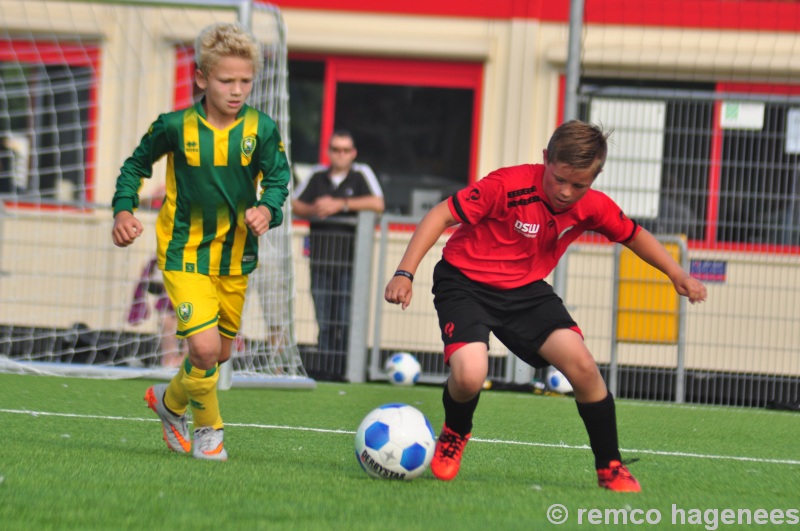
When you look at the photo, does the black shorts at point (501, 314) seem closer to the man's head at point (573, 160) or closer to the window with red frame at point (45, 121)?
the man's head at point (573, 160)

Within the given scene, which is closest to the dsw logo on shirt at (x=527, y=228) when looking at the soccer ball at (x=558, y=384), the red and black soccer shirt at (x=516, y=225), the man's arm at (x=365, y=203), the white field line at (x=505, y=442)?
the red and black soccer shirt at (x=516, y=225)

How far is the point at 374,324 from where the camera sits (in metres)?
10.3

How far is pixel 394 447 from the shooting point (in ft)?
14.7

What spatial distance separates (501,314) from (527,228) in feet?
1.15

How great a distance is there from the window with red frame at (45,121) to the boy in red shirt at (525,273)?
24.6 feet

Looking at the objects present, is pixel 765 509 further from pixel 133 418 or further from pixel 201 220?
pixel 133 418

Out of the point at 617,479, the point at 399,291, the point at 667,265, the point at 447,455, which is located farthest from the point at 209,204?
the point at 617,479

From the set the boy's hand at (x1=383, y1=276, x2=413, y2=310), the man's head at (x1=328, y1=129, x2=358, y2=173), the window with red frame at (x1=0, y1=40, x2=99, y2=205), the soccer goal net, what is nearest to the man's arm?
the man's head at (x1=328, y1=129, x2=358, y2=173)

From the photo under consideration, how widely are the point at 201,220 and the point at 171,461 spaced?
995 millimetres

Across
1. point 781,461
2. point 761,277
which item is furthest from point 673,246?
point 781,461

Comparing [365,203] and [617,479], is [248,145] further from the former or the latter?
[365,203]

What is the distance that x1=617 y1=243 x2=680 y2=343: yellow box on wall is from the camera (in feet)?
32.2

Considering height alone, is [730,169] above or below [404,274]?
above

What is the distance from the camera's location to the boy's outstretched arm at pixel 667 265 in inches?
186
